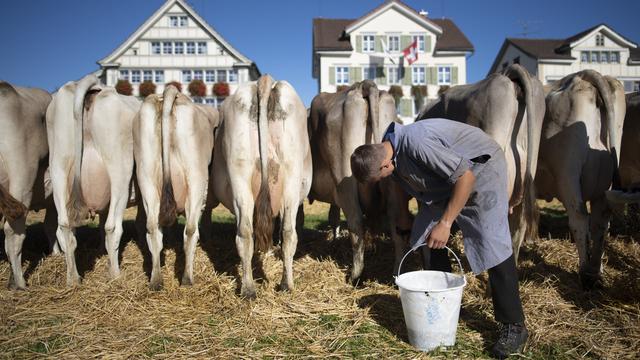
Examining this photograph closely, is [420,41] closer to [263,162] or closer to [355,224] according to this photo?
[355,224]

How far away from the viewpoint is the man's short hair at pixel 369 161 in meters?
3.34

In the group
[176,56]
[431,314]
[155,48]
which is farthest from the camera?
[155,48]

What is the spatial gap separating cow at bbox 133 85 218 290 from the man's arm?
9.67 feet

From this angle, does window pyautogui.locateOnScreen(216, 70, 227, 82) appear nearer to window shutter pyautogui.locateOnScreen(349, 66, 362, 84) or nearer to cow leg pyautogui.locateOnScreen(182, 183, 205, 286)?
window shutter pyautogui.locateOnScreen(349, 66, 362, 84)

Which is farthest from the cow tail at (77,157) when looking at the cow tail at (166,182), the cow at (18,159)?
the cow tail at (166,182)

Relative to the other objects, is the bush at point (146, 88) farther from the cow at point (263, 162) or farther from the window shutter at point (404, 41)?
the cow at point (263, 162)

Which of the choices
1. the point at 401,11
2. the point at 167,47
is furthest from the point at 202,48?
the point at 401,11

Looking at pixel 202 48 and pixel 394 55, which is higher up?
pixel 202 48

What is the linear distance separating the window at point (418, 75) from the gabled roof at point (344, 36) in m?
2.39

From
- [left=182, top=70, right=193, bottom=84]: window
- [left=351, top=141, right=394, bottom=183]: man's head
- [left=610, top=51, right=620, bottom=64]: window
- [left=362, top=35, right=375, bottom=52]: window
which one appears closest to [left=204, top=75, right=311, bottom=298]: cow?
[left=351, top=141, right=394, bottom=183]: man's head

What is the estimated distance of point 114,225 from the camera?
5.12 metres

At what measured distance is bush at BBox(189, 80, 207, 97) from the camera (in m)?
38.4

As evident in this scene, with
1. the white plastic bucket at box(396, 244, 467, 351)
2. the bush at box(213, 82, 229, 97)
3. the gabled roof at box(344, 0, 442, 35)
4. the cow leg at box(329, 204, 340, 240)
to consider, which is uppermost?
the gabled roof at box(344, 0, 442, 35)

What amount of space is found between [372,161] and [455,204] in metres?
0.71
